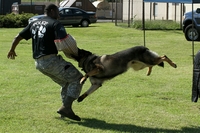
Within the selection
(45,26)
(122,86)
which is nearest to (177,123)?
(45,26)

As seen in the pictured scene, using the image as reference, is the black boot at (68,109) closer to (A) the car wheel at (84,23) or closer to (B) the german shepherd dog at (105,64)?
(B) the german shepherd dog at (105,64)

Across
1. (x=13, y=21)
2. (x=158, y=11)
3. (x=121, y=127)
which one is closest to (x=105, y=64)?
(x=121, y=127)

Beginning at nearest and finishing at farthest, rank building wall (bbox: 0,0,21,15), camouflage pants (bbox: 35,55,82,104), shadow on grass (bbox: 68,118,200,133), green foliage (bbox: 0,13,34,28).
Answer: shadow on grass (bbox: 68,118,200,133) → camouflage pants (bbox: 35,55,82,104) → green foliage (bbox: 0,13,34,28) → building wall (bbox: 0,0,21,15)

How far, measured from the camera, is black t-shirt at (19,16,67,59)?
6098mm

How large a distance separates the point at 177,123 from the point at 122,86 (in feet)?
9.38

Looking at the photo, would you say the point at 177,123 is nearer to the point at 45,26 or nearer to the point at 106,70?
the point at 106,70

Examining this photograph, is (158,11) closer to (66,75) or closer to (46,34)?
(66,75)

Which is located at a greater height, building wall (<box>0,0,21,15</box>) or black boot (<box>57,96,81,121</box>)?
building wall (<box>0,0,21,15</box>)

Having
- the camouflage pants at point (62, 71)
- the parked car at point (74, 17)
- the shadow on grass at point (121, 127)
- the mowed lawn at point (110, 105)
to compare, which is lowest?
the shadow on grass at point (121, 127)

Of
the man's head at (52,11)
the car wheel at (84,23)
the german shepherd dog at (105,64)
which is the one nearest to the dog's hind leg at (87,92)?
the german shepherd dog at (105,64)

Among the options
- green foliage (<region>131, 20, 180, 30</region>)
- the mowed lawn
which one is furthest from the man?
green foliage (<region>131, 20, 180, 30</region>)

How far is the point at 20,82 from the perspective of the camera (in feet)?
31.6

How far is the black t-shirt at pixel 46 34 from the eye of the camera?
610cm

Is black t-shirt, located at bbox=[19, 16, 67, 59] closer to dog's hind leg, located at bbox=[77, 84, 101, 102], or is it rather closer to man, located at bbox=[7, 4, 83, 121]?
man, located at bbox=[7, 4, 83, 121]
